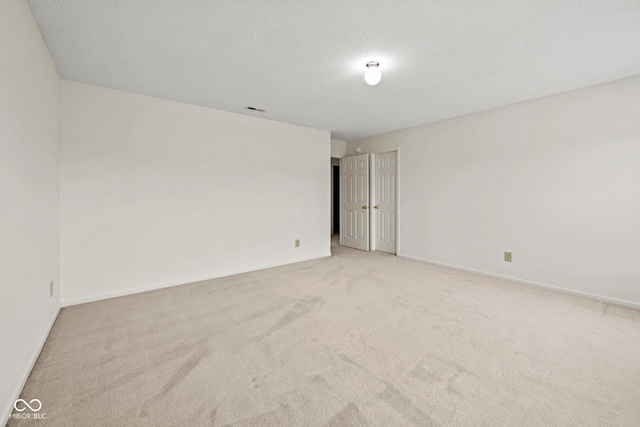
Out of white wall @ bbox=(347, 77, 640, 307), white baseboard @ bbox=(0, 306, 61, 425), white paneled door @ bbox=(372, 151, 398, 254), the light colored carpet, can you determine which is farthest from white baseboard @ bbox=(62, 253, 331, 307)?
white wall @ bbox=(347, 77, 640, 307)

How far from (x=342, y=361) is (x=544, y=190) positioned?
3.11 m

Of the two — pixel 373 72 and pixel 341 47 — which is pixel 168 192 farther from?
pixel 373 72

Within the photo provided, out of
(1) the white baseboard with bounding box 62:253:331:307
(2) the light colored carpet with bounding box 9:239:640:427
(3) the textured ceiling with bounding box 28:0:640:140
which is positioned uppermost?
(3) the textured ceiling with bounding box 28:0:640:140

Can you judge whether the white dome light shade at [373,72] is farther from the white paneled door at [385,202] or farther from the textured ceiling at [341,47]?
the white paneled door at [385,202]

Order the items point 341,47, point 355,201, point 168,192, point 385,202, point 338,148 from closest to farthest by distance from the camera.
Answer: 1. point 341,47
2. point 168,192
3. point 385,202
4. point 355,201
5. point 338,148

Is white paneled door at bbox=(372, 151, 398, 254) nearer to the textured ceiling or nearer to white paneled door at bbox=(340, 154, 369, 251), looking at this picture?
white paneled door at bbox=(340, 154, 369, 251)

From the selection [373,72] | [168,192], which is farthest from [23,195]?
[373,72]

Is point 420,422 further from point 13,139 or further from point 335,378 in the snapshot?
point 13,139

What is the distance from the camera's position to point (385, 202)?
514 cm

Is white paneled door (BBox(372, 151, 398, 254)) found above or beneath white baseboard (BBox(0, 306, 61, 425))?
above

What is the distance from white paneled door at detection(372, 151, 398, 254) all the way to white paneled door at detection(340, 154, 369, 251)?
17cm

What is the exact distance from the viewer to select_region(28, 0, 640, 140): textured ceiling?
1707 mm

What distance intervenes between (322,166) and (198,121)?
2136 millimetres

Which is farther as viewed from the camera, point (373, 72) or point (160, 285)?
point (160, 285)
